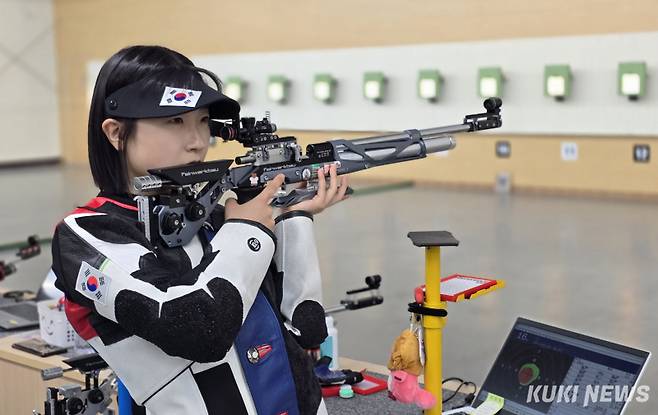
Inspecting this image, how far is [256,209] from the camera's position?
1211 millimetres

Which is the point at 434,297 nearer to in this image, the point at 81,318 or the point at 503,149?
the point at 81,318

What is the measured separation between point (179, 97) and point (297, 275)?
0.32 m

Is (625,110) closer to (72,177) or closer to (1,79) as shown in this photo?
(72,177)

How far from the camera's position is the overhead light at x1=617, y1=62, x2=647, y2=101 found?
5.59m

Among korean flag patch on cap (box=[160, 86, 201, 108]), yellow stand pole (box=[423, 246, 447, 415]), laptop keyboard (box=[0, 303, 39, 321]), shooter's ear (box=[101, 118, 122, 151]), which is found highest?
korean flag patch on cap (box=[160, 86, 201, 108])

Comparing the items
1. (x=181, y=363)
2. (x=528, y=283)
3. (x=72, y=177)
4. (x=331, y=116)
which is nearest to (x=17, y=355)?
(x=181, y=363)

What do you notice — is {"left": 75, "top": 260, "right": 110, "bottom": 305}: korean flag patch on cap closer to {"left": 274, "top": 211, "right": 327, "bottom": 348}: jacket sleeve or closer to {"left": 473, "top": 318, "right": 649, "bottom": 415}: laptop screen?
{"left": 274, "top": 211, "right": 327, "bottom": 348}: jacket sleeve

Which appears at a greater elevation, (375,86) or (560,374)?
(375,86)

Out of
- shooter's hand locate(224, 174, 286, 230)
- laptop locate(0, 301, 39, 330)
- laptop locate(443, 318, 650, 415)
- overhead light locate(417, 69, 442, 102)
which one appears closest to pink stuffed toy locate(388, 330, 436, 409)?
laptop locate(443, 318, 650, 415)

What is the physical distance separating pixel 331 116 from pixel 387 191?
97 cm

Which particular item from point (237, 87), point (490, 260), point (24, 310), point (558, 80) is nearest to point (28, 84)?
point (237, 87)

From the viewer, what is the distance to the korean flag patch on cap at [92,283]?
44.3 inches

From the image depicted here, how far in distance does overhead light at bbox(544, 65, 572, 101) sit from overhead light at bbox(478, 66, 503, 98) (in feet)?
1.15

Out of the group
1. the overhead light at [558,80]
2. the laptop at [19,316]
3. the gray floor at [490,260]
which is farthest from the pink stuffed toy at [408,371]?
the overhead light at [558,80]
